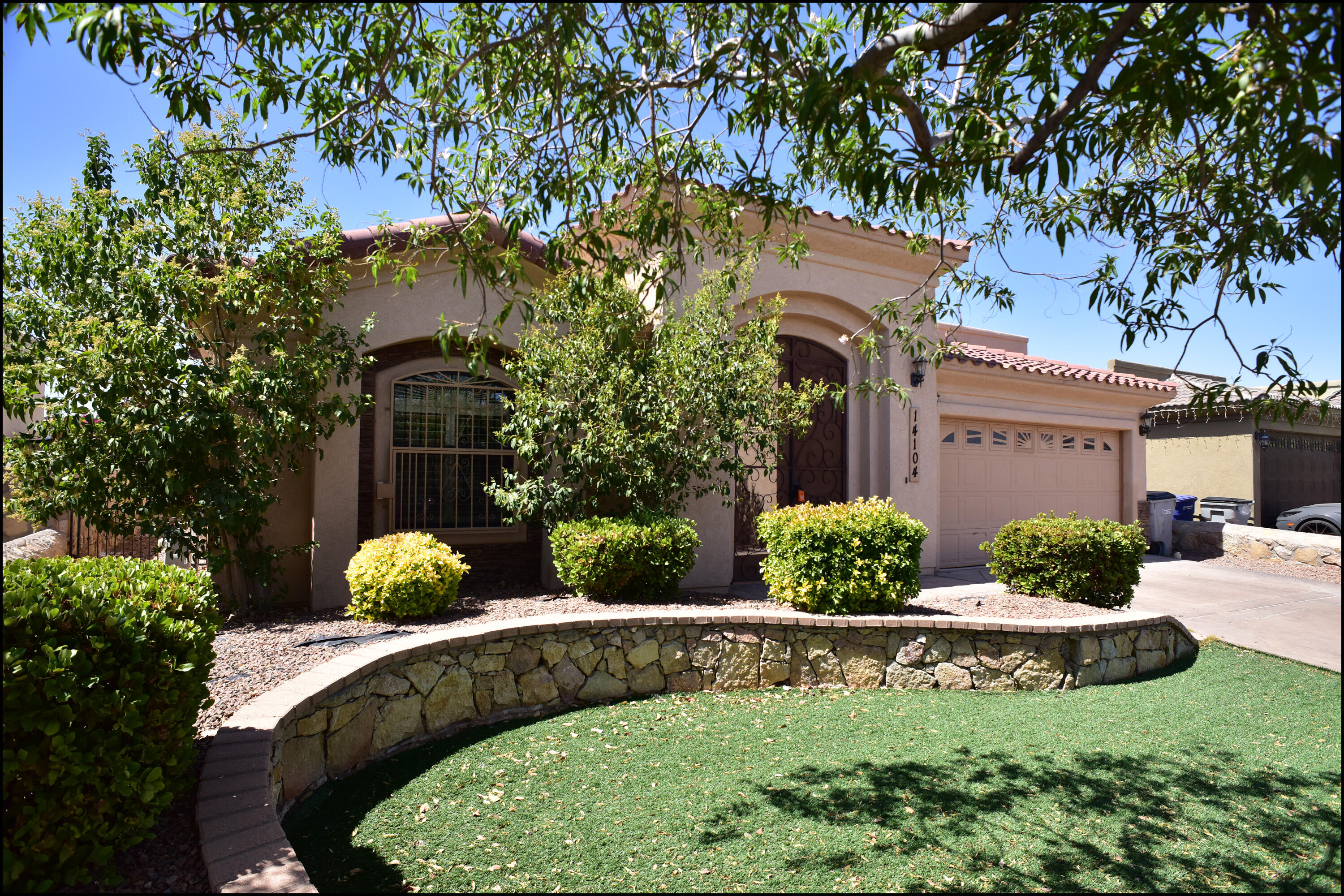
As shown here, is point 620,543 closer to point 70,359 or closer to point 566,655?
point 566,655

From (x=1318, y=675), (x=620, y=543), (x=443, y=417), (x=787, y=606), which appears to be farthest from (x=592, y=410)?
(x=1318, y=675)

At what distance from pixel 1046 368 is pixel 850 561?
24.5ft

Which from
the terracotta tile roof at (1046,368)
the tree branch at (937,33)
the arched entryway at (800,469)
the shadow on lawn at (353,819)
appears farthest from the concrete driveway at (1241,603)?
the shadow on lawn at (353,819)

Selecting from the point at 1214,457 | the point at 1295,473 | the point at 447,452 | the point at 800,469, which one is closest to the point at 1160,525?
the point at 1214,457

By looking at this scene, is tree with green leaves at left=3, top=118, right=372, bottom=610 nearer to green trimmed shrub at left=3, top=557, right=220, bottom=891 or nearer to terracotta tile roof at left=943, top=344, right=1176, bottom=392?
green trimmed shrub at left=3, top=557, right=220, bottom=891

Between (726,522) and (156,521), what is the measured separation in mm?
5817

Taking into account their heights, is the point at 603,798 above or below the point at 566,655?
below

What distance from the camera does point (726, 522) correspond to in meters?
9.18

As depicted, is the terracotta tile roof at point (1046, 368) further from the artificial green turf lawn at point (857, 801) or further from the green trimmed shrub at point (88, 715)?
the green trimmed shrub at point (88, 715)

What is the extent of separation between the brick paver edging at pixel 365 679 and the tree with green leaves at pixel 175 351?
253 centimetres

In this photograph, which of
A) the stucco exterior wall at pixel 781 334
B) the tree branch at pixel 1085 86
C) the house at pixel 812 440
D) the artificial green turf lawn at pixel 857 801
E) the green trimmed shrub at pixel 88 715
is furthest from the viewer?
the house at pixel 812 440

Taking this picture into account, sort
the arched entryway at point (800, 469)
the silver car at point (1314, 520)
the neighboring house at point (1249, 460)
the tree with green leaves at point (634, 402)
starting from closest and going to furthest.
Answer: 1. the tree with green leaves at point (634, 402)
2. the arched entryway at point (800, 469)
3. the silver car at point (1314, 520)
4. the neighboring house at point (1249, 460)

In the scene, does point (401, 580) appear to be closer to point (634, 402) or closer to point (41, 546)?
point (634, 402)

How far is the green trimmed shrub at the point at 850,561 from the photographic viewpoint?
677cm
